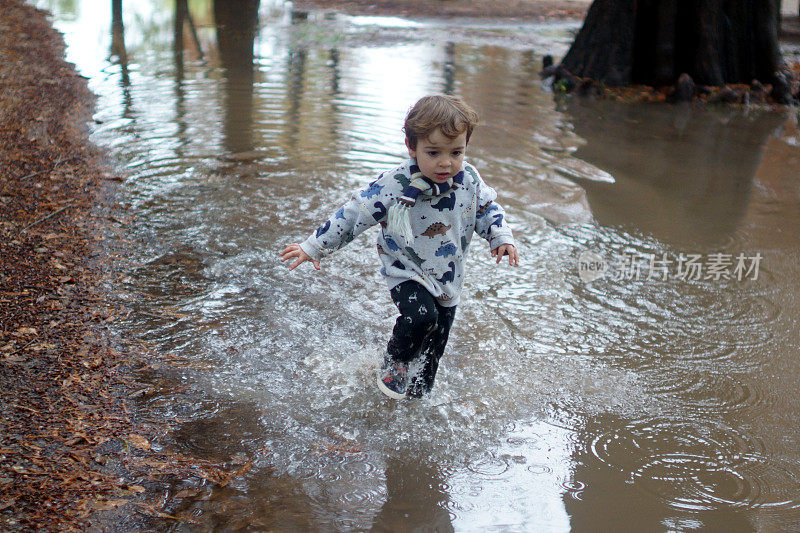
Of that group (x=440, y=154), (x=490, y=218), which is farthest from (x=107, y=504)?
(x=490, y=218)

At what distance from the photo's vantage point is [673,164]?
821 cm

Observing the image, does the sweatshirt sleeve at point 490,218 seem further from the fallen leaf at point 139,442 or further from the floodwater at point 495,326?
the fallen leaf at point 139,442

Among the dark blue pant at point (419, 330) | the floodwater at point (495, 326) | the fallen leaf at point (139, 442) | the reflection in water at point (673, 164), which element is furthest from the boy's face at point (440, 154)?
the reflection in water at point (673, 164)

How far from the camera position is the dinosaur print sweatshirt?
365 centimetres

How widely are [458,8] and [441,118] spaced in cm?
1800

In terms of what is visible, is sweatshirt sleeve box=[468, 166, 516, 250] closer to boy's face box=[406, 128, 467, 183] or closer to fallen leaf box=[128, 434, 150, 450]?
boy's face box=[406, 128, 467, 183]

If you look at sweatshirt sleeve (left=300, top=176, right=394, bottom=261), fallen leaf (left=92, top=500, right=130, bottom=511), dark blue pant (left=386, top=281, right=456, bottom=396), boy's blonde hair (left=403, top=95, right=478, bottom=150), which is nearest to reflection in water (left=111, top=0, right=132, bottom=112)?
sweatshirt sleeve (left=300, top=176, right=394, bottom=261)

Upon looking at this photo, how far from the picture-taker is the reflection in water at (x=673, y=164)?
6.59m

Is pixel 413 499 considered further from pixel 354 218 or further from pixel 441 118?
pixel 441 118

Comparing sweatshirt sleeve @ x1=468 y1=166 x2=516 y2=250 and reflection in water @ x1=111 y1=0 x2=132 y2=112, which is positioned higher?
reflection in water @ x1=111 y1=0 x2=132 y2=112

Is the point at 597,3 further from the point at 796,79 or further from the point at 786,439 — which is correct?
the point at 786,439

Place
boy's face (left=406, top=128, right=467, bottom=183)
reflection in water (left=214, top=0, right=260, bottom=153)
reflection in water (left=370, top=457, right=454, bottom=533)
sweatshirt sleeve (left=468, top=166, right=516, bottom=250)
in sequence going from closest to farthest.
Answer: reflection in water (left=370, top=457, right=454, bottom=533) → boy's face (left=406, top=128, right=467, bottom=183) → sweatshirt sleeve (left=468, top=166, right=516, bottom=250) → reflection in water (left=214, top=0, right=260, bottom=153)

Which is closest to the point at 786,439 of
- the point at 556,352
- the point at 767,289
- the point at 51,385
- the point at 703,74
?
the point at 556,352

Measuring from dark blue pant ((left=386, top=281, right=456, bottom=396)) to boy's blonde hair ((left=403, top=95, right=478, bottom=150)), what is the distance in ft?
2.50
